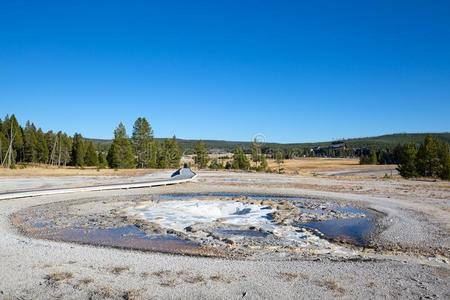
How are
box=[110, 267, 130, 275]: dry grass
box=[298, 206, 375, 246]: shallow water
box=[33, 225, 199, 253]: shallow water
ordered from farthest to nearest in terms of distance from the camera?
1. box=[298, 206, 375, 246]: shallow water
2. box=[33, 225, 199, 253]: shallow water
3. box=[110, 267, 130, 275]: dry grass

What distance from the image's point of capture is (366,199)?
2939cm

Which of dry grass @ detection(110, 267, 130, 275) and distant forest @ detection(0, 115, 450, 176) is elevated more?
distant forest @ detection(0, 115, 450, 176)

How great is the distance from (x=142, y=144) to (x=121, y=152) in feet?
24.5

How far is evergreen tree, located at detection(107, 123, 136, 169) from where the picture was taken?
75938 mm

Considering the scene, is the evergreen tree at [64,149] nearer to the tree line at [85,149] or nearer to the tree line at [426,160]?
the tree line at [85,149]

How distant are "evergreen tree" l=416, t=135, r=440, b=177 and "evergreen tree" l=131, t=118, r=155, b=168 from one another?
49.7m

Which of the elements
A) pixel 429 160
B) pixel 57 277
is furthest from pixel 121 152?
pixel 57 277

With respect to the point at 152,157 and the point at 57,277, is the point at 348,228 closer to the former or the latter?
the point at 57,277

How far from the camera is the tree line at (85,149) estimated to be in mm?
76875

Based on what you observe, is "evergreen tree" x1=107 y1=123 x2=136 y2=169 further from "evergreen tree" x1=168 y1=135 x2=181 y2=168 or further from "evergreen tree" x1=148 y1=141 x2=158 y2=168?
"evergreen tree" x1=168 y1=135 x2=181 y2=168

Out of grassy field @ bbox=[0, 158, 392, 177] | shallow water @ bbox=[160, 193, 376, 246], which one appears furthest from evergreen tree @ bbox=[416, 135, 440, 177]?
shallow water @ bbox=[160, 193, 376, 246]

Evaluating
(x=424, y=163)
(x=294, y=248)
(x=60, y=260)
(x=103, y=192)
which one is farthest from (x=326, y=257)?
(x=424, y=163)

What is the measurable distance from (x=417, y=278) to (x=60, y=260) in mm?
9574

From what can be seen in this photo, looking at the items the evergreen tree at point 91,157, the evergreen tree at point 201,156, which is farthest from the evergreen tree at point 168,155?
the evergreen tree at point 91,157
